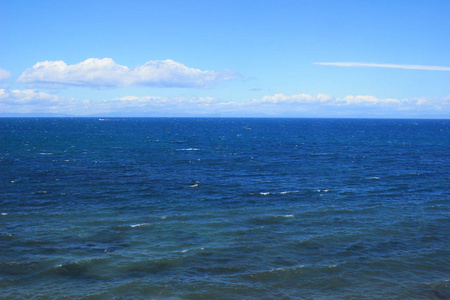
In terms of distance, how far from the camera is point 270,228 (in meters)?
29.2

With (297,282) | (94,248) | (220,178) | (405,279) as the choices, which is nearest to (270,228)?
(297,282)

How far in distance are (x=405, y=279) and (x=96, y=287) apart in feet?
61.2

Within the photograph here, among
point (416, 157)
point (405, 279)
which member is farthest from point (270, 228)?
point (416, 157)

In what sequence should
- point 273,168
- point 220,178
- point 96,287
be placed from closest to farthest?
point 96,287 < point 220,178 < point 273,168

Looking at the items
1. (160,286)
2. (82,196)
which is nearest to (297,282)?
(160,286)

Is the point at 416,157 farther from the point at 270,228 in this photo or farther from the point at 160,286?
the point at 160,286

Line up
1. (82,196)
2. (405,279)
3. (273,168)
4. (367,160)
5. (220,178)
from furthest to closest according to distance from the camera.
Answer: (367,160)
(273,168)
(220,178)
(82,196)
(405,279)

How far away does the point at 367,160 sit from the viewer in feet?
226

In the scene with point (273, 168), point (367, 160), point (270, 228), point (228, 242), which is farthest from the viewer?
point (367, 160)

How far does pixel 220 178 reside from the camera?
50312mm

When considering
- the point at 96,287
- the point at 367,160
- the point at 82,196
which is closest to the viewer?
the point at 96,287

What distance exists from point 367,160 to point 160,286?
2323 inches

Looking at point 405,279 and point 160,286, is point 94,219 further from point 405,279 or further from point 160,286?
point 405,279

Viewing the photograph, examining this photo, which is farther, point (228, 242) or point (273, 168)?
point (273, 168)
